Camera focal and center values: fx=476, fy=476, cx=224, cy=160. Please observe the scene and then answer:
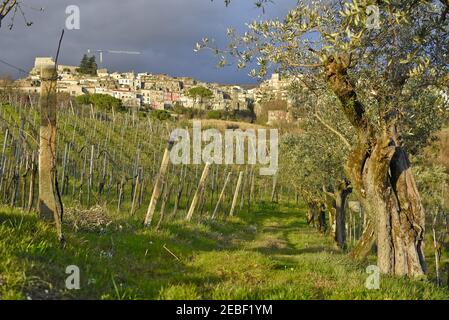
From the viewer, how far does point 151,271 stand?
9.80 m

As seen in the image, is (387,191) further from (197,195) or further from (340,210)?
(340,210)

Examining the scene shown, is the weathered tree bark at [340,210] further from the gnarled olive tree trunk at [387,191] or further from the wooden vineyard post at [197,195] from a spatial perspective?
the gnarled olive tree trunk at [387,191]

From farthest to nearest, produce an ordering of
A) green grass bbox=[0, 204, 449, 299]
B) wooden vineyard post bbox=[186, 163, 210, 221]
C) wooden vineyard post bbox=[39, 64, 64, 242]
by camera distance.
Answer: wooden vineyard post bbox=[186, 163, 210, 221] → wooden vineyard post bbox=[39, 64, 64, 242] → green grass bbox=[0, 204, 449, 299]

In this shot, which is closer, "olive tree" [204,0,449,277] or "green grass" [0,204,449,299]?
"green grass" [0,204,449,299]

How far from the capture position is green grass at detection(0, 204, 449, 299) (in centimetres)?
645

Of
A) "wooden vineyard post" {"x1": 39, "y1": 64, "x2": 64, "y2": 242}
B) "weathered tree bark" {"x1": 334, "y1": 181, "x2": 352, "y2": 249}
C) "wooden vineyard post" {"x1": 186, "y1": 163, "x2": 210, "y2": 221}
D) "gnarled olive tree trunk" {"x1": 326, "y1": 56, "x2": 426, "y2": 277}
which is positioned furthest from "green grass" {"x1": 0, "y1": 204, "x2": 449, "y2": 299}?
"weathered tree bark" {"x1": 334, "y1": 181, "x2": 352, "y2": 249}

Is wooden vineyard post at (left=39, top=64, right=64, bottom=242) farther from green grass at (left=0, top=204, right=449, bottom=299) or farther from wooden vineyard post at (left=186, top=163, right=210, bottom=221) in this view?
wooden vineyard post at (left=186, top=163, right=210, bottom=221)

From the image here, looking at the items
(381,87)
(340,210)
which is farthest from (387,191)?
(340,210)

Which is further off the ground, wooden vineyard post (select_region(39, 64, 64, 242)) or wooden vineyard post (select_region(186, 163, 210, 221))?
wooden vineyard post (select_region(39, 64, 64, 242))

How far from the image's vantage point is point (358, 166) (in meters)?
12.9

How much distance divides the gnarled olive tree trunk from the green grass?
1.95m

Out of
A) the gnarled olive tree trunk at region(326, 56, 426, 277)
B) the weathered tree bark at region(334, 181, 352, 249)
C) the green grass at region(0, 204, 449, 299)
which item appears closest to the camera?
the green grass at region(0, 204, 449, 299)

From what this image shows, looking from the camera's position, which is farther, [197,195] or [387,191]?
[197,195]

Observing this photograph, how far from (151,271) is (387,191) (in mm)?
6545
